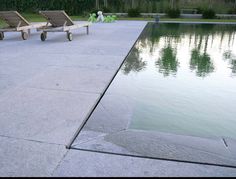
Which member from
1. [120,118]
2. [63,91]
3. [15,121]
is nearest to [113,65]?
[63,91]

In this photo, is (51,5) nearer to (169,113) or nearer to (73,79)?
(73,79)

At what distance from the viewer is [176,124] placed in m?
3.30

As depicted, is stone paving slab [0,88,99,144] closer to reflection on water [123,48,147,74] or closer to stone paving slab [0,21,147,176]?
stone paving slab [0,21,147,176]

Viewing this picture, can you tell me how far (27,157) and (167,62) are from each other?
15.5ft

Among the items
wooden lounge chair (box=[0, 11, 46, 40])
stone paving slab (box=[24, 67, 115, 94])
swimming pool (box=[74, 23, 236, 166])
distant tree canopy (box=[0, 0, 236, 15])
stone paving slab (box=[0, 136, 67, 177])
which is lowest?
swimming pool (box=[74, 23, 236, 166])

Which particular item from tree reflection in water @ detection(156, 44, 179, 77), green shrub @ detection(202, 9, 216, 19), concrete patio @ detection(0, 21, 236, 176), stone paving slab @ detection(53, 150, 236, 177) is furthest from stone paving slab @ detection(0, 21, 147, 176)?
green shrub @ detection(202, 9, 216, 19)

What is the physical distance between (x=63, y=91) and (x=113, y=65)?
72.3 inches

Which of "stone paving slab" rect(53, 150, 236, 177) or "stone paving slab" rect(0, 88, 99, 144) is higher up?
"stone paving slab" rect(0, 88, 99, 144)

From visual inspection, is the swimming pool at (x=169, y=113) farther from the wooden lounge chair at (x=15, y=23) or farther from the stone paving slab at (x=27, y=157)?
the wooden lounge chair at (x=15, y=23)

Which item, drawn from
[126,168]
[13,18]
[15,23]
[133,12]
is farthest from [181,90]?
[133,12]

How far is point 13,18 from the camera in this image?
9422mm

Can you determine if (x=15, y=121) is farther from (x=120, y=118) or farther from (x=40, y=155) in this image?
(x=120, y=118)

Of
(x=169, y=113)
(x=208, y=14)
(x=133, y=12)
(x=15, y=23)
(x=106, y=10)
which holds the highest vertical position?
(x=106, y=10)

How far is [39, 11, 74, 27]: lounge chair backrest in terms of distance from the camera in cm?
907
